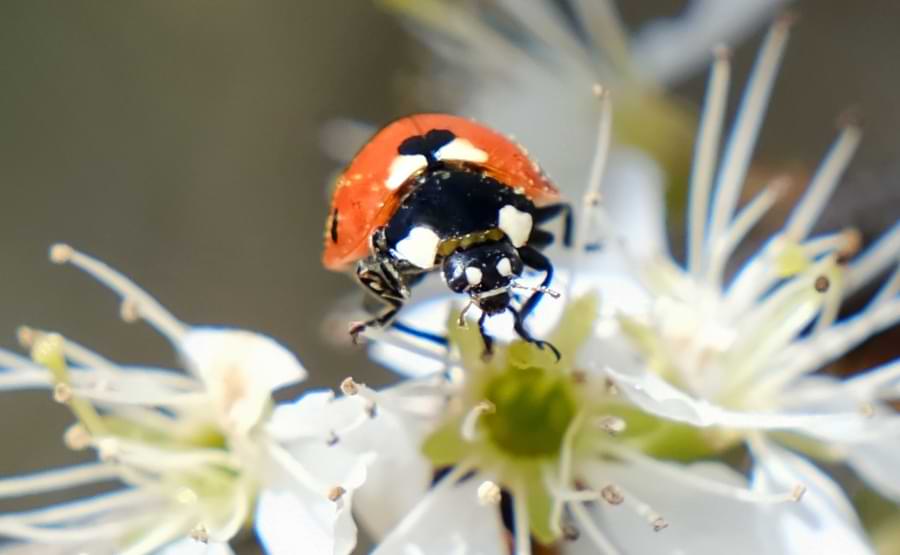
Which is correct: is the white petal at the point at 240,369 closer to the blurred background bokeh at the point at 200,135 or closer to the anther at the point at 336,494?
the anther at the point at 336,494

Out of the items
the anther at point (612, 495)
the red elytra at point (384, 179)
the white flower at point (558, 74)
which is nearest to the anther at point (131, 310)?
the red elytra at point (384, 179)

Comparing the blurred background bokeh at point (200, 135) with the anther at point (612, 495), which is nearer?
the anther at point (612, 495)

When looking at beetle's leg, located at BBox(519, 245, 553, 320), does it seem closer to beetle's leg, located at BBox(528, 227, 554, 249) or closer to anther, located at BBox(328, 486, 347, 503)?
beetle's leg, located at BBox(528, 227, 554, 249)

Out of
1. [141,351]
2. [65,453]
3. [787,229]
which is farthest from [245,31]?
[787,229]

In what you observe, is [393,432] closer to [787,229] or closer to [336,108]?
[787,229]

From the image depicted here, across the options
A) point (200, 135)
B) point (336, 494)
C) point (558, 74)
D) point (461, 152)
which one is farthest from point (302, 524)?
point (200, 135)

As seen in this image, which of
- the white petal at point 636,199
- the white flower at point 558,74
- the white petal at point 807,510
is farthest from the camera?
the white flower at point 558,74

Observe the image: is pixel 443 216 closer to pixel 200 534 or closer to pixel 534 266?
pixel 534 266
